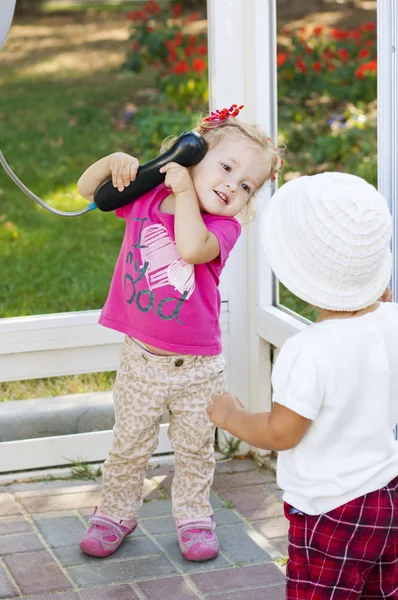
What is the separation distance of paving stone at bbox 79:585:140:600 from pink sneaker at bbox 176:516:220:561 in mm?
236

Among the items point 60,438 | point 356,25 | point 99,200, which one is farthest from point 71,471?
point 356,25

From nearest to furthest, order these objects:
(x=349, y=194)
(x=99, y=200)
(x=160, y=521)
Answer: (x=349, y=194) < (x=99, y=200) < (x=160, y=521)

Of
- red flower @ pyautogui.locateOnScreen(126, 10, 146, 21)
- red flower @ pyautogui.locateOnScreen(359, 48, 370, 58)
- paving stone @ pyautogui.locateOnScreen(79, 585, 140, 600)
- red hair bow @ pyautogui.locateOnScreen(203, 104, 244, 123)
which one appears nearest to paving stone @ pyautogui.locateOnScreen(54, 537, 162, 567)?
paving stone @ pyautogui.locateOnScreen(79, 585, 140, 600)

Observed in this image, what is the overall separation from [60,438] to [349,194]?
200cm

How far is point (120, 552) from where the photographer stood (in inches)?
117

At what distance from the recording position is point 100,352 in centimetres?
355

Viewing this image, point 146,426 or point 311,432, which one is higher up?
point 311,432

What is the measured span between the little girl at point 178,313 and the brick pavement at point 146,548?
0.07 metres

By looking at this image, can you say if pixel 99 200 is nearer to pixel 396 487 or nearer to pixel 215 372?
pixel 215 372

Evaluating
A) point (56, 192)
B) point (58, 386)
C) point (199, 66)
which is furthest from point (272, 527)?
point (199, 66)

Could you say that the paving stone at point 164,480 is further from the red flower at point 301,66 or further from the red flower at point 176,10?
the red flower at point 176,10

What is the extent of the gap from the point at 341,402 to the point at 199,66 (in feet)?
17.8

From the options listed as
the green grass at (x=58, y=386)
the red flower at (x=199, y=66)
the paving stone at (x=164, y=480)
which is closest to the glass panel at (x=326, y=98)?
the red flower at (x=199, y=66)

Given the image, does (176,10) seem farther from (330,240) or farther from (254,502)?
(330,240)
